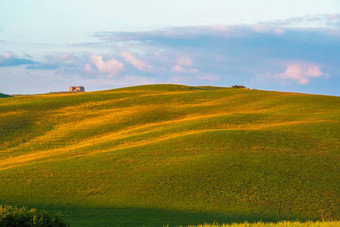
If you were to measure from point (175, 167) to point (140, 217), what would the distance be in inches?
286

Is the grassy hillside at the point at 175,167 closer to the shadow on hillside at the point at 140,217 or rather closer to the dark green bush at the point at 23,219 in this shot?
the shadow on hillside at the point at 140,217

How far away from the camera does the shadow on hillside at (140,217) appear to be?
20344mm

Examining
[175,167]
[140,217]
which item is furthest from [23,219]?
[175,167]

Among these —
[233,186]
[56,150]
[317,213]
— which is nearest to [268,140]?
[233,186]

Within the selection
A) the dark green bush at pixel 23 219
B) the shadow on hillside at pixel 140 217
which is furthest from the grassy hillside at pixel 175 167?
the dark green bush at pixel 23 219

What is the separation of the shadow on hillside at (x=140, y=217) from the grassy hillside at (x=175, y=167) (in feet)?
0.17

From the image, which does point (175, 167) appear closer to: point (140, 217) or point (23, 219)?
point (140, 217)

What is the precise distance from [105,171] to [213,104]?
31.9 metres

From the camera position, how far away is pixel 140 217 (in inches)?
838

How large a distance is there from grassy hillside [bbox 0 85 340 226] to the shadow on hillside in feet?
0.17

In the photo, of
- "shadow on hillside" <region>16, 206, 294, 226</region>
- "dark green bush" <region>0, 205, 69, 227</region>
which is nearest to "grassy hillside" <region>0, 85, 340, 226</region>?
"shadow on hillside" <region>16, 206, 294, 226</region>

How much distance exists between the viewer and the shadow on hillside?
20.3 metres

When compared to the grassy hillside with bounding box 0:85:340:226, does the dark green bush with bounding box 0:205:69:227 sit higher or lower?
higher

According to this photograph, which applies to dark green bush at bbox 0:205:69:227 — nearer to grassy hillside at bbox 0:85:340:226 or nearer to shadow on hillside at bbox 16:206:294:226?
grassy hillside at bbox 0:85:340:226
